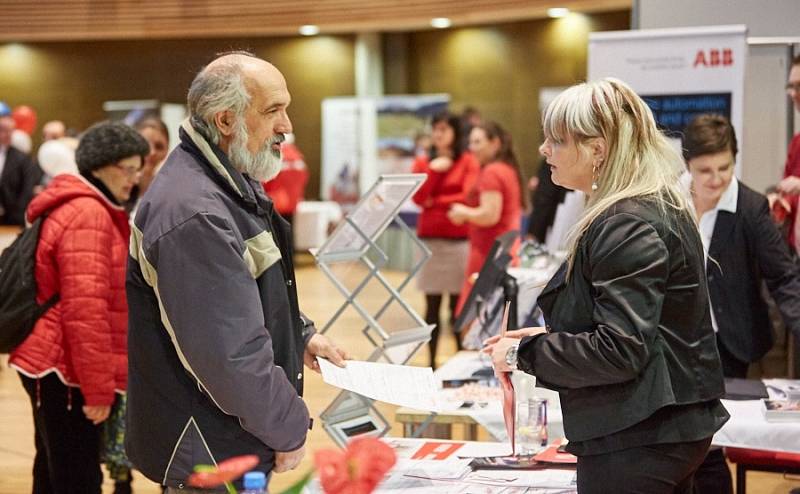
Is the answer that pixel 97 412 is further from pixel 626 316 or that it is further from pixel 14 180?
pixel 14 180

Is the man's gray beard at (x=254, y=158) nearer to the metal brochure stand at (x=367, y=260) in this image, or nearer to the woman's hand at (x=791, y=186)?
the metal brochure stand at (x=367, y=260)

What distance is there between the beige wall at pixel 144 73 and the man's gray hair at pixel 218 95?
1301cm

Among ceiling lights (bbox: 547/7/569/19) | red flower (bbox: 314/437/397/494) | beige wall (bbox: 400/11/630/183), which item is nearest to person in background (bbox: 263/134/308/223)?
beige wall (bbox: 400/11/630/183)

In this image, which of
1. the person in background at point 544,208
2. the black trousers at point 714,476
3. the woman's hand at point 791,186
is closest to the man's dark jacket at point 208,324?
the black trousers at point 714,476

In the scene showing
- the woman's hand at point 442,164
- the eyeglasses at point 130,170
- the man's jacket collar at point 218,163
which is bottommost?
the woman's hand at point 442,164

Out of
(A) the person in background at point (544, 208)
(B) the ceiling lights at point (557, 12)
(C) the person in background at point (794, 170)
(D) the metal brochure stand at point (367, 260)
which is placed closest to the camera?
(D) the metal brochure stand at point (367, 260)

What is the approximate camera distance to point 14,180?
9680mm

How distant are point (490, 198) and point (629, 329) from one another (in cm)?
455

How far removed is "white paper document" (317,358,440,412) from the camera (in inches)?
92.9

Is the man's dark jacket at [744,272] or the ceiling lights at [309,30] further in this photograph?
the ceiling lights at [309,30]

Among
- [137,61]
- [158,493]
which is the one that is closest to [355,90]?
[137,61]

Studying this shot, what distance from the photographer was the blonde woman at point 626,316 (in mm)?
1930

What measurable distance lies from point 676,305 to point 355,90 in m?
13.3

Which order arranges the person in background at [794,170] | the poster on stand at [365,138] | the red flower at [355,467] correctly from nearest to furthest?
1. the red flower at [355,467]
2. the person in background at [794,170]
3. the poster on stand at [365,138]
